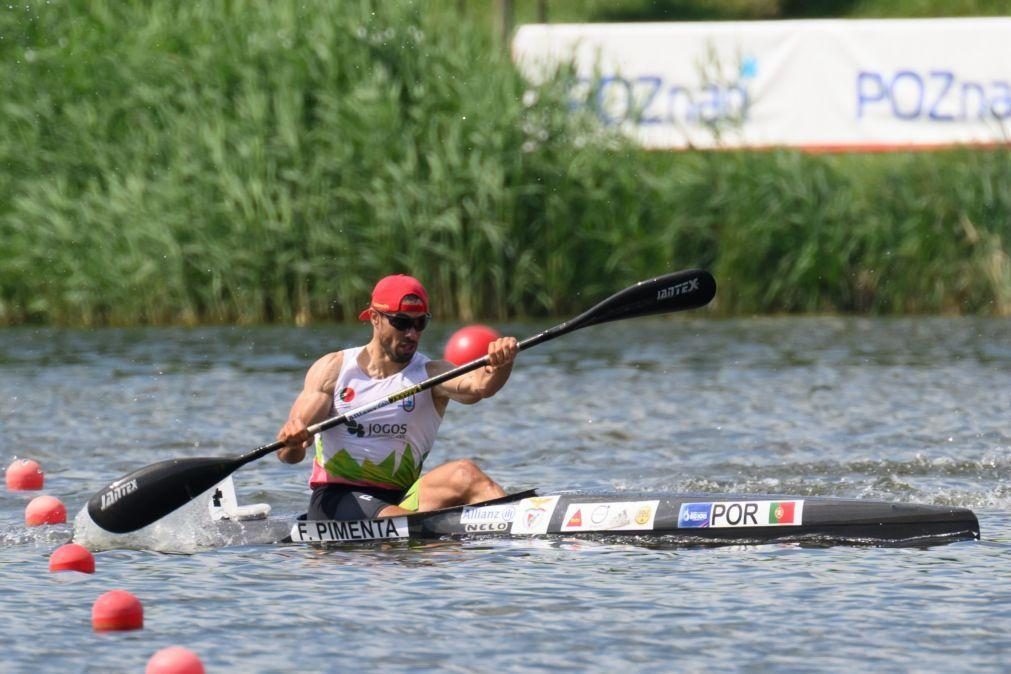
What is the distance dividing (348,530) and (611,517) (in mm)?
1418

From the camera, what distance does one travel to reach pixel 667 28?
2475 cm

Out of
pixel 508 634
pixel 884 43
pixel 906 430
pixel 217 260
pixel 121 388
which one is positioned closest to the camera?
pixel 508 634

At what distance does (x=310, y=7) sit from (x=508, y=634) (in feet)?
48.1

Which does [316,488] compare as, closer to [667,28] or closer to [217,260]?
[217,260]

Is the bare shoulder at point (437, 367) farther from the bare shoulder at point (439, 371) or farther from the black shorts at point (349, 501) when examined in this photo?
the black shorts at point (349, 501)

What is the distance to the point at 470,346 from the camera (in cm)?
A: 1044

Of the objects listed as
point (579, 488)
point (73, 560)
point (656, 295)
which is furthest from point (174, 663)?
point (579, 488)

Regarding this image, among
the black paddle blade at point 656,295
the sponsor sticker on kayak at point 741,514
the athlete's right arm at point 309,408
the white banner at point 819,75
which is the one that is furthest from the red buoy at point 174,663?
the white banner at point 819,75

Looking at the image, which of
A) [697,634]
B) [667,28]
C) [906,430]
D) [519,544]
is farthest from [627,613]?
[667,28]

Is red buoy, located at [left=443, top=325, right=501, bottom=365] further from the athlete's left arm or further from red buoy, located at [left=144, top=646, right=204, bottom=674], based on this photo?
red buoy, located at [left=144, top=646, right=204, bottom=674]

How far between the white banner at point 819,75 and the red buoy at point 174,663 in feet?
56.1

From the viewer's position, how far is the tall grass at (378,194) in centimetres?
2155

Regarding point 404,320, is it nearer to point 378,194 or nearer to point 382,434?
point 382,434

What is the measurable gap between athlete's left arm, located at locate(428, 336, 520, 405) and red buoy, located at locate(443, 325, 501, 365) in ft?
0.21
